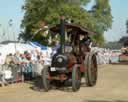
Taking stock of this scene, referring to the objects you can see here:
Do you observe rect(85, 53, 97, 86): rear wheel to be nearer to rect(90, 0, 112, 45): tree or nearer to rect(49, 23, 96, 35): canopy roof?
rect(49, 23, 96, 35): canopy roof

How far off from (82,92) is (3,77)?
4627 millimetres

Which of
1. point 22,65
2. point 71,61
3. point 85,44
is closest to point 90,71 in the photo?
point 71,61

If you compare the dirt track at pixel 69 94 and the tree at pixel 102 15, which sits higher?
the tree at pixel 102 15

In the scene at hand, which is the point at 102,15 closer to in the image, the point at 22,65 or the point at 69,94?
the point at 22,65

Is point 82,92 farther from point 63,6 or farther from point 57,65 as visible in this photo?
point 63,6

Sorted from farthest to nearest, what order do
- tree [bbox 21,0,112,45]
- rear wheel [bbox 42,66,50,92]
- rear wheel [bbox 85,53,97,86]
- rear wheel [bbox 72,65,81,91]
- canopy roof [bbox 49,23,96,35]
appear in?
tree [bbox 21,0,112,45]
rear wheel [bbox 85,53,97,86]
canopy roof [bbox 49,23,96,35]
rear wheel [bbox 42,66,50,92]
rear wheel [bbox 72,65,81,91]

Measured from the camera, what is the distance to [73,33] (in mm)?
19375

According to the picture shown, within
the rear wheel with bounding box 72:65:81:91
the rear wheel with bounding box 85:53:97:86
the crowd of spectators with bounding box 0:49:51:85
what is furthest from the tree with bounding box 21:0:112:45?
the rear wheel with bounding box 72:65:81:91

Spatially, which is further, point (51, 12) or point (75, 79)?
point (51, 12)

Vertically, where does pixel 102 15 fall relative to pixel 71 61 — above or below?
above

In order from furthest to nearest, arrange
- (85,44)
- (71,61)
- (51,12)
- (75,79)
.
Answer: (51,12)
(85,44)
(71,61)
(75,79)

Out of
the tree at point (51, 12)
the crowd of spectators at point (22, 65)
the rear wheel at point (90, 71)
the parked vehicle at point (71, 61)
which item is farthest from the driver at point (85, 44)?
the tree at point (51, 12)

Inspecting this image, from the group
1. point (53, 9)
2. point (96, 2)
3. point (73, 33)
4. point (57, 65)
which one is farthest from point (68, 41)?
point (96, 2)

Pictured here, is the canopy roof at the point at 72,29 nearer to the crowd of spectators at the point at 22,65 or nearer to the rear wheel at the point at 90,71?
the rear wheel at the point at 90,71
